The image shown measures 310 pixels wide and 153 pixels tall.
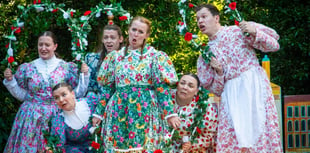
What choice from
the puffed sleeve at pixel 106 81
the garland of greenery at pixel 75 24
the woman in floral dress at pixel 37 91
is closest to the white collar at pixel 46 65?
the woman in floral dress at pixel 37 91

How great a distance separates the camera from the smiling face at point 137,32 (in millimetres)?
4930

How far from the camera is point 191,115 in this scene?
5473mm

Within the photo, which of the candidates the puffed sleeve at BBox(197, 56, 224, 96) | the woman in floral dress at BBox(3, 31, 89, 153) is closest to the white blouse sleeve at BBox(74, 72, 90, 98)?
the woman in floral dress at BBox(3, 31, 89, 153)

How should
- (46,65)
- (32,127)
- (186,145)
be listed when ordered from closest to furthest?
1. (186,145)
2. (32,127)
3. (46,65)

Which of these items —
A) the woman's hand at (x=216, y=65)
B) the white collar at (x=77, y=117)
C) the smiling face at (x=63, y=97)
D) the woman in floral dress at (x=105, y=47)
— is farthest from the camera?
the woman in floral dress at (x=105, y=47)

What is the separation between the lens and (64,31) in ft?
Result: 28.8

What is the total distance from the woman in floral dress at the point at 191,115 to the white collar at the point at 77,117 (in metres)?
0.92

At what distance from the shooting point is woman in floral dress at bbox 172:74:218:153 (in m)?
5.43

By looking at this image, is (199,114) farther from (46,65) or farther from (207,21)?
(46,65)

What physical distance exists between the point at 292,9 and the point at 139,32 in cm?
466

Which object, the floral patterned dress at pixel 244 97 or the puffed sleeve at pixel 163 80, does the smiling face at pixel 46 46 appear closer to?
the puffed sleeve at pixel 163 80

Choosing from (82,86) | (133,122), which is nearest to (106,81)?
(133,122)

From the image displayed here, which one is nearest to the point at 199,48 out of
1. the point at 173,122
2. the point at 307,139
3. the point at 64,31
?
the point at 173,122

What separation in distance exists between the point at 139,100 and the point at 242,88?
1.01 meters
